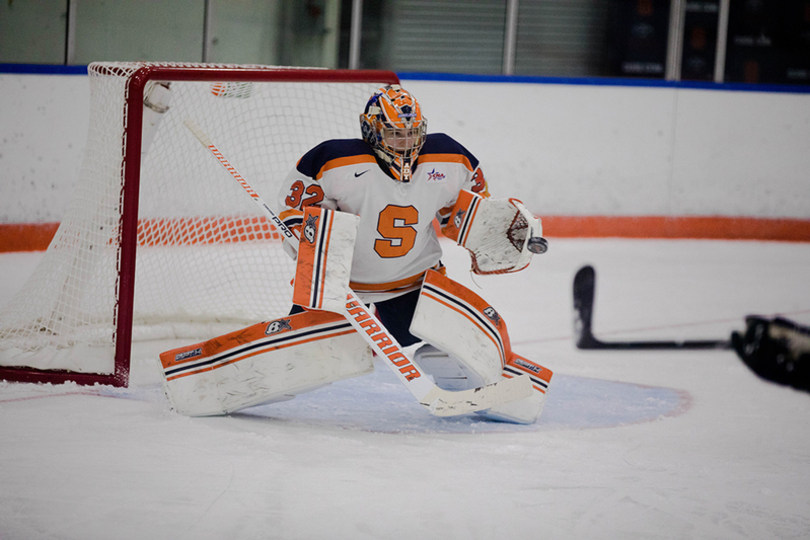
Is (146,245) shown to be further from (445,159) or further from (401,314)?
(445,159)

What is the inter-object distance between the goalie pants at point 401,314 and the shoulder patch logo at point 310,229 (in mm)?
348

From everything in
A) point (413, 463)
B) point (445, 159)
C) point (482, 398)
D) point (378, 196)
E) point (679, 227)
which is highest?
point (445, 159)

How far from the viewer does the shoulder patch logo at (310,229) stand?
2312 millimetres

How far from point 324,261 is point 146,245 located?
126cm

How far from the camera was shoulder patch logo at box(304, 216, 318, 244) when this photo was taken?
231 centimetres

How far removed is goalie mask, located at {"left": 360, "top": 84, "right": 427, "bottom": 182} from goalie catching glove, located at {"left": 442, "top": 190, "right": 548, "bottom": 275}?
0.25 metres

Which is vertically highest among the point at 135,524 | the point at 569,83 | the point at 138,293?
the point at 569,83

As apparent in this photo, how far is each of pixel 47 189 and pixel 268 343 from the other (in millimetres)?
2714

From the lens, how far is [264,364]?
239cm

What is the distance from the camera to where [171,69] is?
2619 millimetres

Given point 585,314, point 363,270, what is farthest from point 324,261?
point 585,314

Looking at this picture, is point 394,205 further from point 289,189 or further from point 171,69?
point 171,69

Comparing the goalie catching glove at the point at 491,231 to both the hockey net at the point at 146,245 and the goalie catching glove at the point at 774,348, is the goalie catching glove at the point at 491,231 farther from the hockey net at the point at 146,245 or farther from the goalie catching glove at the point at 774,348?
the goalie catching glove at the point at 774,348

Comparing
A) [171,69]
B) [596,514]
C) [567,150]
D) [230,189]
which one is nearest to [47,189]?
[230,189]
